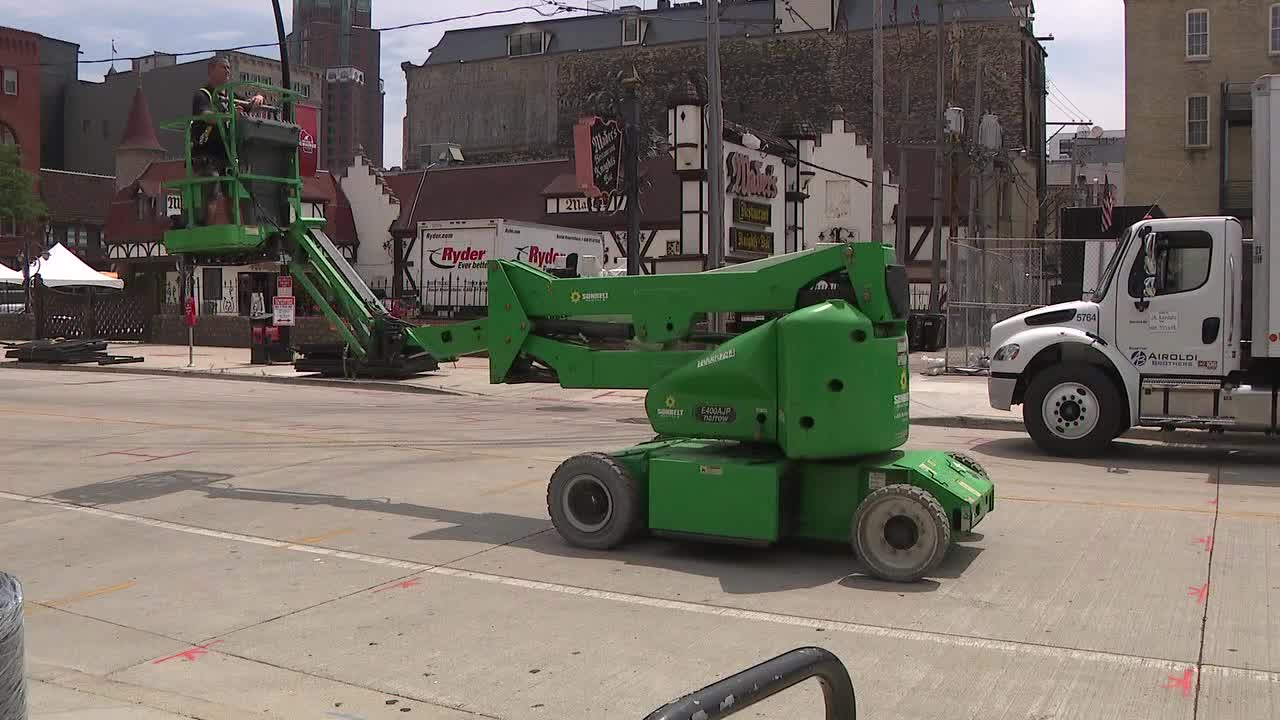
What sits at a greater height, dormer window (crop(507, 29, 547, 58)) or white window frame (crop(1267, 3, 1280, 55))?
dormer window (crop(507, 29, 547, 58))

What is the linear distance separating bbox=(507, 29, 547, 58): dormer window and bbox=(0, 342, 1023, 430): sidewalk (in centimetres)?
3899

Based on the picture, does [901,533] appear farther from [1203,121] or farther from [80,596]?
[1203,121]

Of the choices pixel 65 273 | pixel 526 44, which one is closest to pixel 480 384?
pixel 65 273

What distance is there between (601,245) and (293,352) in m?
13.8

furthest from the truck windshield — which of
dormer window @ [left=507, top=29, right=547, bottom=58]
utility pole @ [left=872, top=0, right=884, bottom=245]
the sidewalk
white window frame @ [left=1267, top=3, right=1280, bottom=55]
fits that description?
dormer window @ [left=507, top=29, right=547, bottom=58]

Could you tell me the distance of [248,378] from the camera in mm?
27094

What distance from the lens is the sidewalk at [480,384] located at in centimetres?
1886

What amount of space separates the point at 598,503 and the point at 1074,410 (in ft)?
24.8

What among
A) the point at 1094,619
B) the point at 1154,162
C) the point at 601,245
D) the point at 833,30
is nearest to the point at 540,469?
the point at 1094,619

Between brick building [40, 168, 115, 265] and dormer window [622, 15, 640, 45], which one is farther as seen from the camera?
brick building [40, 168, 115, 265]

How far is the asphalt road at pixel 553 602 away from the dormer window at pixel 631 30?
5702 cm

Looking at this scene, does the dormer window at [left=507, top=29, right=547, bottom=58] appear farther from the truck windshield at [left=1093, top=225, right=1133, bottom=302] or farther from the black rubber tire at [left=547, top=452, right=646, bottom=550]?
the black rubber tire at [left=547, top=452, right=646, bottom=550]

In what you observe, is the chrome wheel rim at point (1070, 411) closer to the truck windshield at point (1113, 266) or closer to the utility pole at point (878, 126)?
the truck windshield at point (1113, 266)

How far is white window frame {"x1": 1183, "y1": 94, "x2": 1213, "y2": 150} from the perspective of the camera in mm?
43031
